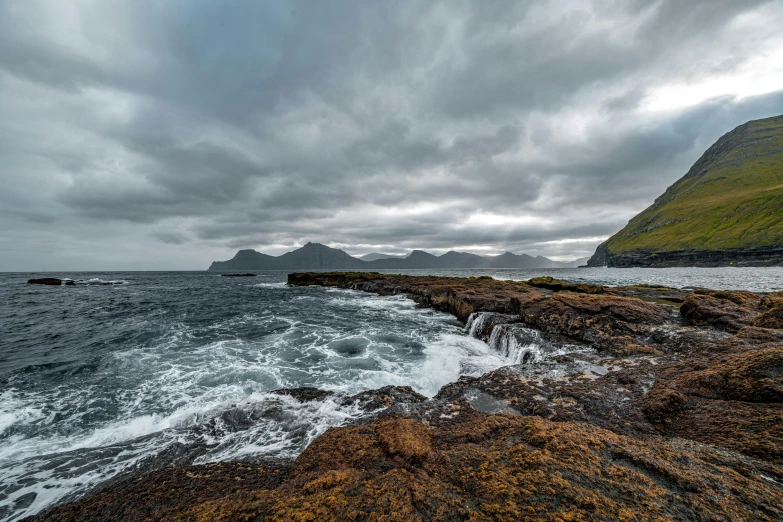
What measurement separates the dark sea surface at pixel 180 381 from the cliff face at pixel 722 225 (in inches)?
6276

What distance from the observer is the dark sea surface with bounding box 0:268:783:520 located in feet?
25.7

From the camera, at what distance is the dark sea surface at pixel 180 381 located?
7820 millimetres

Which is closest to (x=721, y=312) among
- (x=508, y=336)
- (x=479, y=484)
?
(x=508, y=336)

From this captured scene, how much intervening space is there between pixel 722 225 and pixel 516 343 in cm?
19339

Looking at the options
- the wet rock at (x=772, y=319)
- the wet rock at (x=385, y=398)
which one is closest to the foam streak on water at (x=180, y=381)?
the wet rock at (x=385, y=398)

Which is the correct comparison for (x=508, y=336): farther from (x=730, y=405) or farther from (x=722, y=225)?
(x=722, y=225)

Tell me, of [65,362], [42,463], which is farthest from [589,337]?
[65,362]

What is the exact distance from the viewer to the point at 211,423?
9195 millimetres

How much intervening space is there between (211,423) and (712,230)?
205555 millimetres

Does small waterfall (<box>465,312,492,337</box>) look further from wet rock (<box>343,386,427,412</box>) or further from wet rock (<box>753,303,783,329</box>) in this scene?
wet rock (<box>343,386,427,412</box>)

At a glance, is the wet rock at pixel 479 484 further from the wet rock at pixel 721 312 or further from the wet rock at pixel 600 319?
the wet rock at pixel 721 312

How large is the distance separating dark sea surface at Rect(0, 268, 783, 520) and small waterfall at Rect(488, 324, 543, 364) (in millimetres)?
345

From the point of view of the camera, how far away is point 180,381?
46.3 ft

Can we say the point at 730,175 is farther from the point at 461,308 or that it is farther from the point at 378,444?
the point at 378,444
